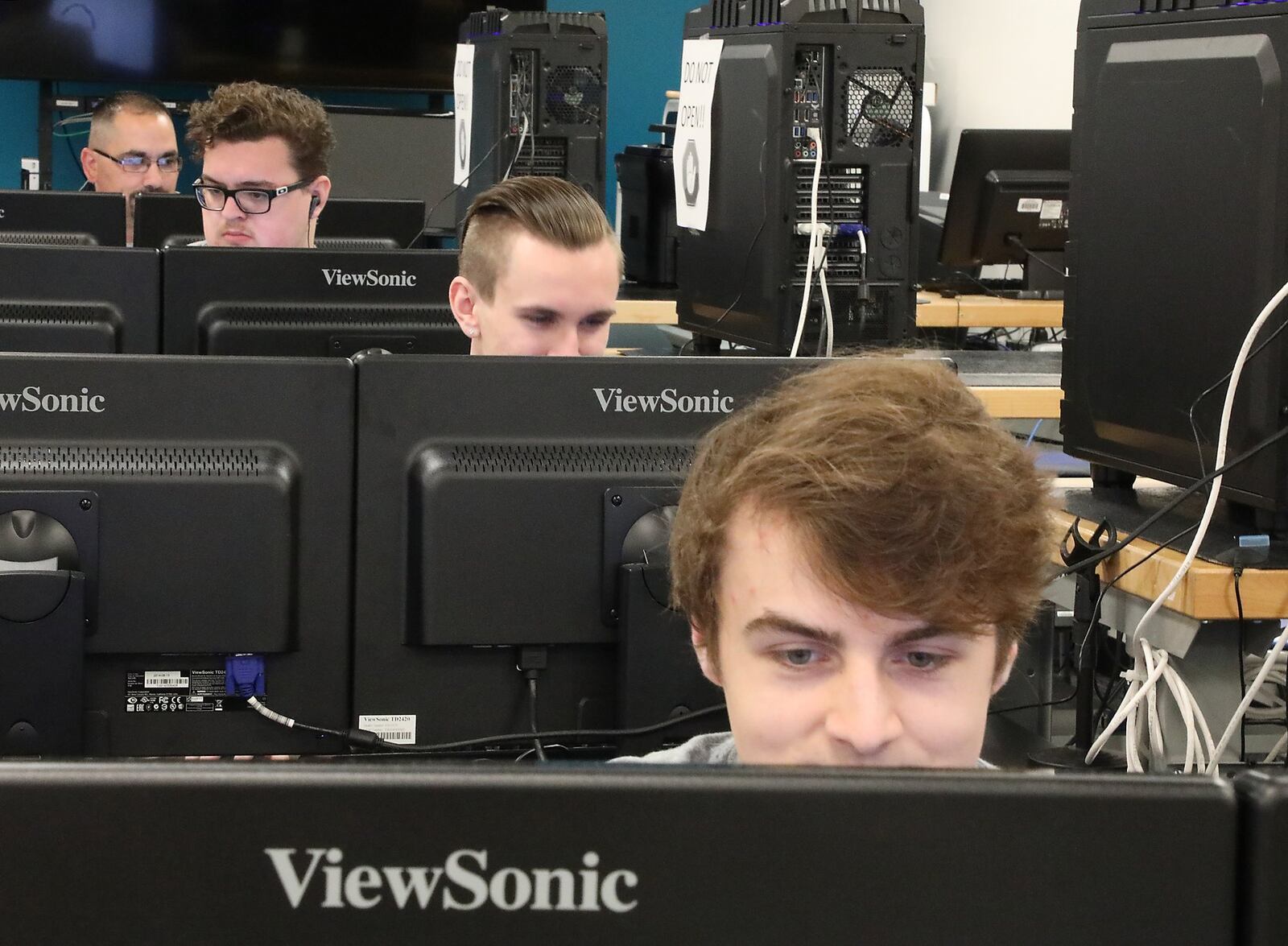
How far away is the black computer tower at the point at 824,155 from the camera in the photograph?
2.78 meters

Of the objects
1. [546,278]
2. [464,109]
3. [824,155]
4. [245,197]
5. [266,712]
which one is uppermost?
[464,109]

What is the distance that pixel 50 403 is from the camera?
4.17 feet

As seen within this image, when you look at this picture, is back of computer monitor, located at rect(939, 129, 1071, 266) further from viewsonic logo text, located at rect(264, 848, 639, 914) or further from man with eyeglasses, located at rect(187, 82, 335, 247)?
viewsonic logo text, located at rect(264, 848, 639, 914)

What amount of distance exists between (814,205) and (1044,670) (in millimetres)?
1131

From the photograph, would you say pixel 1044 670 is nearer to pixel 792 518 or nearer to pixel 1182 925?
pixel 792 518

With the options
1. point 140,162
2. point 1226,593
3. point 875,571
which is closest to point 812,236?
point 1226,593

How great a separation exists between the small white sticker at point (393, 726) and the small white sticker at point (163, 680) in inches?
5.7

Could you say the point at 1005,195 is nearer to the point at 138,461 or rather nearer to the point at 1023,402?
the point at 1023,402

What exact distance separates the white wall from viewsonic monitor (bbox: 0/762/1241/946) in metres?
5.54

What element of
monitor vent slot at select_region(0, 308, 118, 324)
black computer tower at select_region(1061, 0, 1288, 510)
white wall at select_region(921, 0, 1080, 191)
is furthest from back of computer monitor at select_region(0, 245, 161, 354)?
white wall at select_region(921, 0, 1080, 191)

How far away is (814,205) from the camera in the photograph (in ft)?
9.06

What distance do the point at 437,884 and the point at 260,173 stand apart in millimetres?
3095

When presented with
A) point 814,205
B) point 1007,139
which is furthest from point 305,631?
point 1007,139

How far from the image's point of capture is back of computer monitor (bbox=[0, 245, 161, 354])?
2.14 meters
